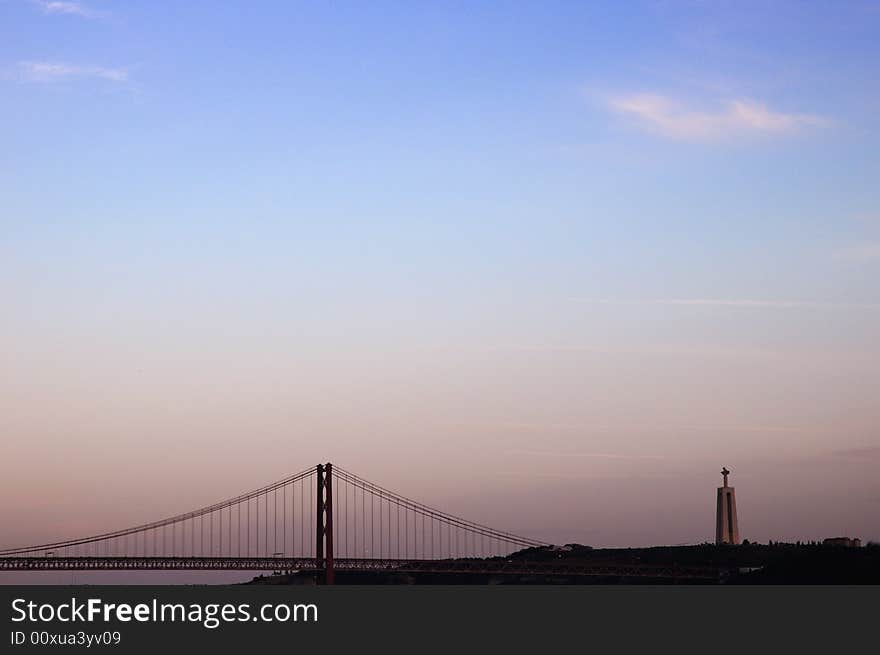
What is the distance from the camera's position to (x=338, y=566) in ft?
362

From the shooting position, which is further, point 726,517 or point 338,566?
point 726,517

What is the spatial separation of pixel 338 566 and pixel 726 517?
3986cm

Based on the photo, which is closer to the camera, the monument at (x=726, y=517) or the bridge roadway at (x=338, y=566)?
the bridge roadway at (x=338, y=566)

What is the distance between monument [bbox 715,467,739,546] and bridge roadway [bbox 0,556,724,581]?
5976 millimetres

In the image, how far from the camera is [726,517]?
432ft

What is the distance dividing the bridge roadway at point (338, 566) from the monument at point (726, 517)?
5.98 meters

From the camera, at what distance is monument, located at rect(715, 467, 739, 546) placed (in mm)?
129875

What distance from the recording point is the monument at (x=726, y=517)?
130m

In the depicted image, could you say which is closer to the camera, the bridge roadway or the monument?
the bridge roadway
